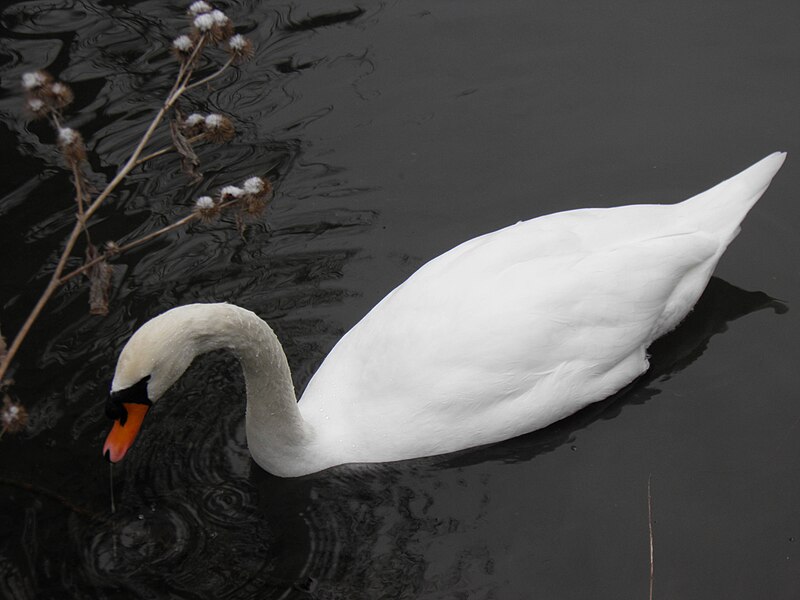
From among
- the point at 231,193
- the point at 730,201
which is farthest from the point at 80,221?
the point at 730,201

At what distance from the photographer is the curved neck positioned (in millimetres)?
5617

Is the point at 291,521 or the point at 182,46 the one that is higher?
the point at 182,46

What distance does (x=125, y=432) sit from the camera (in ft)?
18.5

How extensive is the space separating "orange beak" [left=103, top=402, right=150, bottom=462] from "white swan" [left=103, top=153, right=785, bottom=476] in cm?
60

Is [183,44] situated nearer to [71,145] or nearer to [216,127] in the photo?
[216,127]

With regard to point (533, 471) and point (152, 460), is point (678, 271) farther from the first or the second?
point (152, 460)

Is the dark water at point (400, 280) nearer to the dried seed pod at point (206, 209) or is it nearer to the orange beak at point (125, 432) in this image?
the orange beak at point (125, 432)

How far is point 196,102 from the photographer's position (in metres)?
9.22

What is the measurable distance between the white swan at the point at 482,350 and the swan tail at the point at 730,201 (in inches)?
9.4

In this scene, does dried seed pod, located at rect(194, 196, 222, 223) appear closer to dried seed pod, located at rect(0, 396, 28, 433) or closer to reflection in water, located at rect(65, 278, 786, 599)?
dried seed pod, located at rect(0, 396, 28, 433)

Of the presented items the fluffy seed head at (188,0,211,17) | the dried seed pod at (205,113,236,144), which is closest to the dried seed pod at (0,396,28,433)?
the dried seed pod at (205,113,236,144)

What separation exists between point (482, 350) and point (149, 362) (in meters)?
1.85

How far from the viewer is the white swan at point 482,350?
626cm

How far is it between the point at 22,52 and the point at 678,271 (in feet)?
19.3
